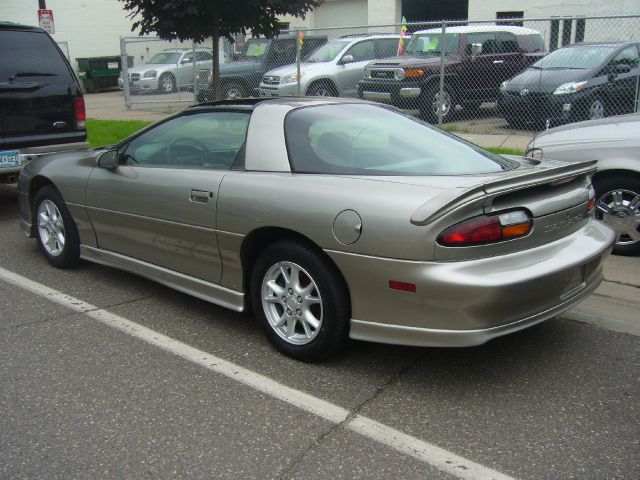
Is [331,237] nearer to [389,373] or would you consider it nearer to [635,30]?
[389,373]

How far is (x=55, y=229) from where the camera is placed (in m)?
5.79

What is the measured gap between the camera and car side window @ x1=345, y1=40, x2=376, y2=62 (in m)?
15.2

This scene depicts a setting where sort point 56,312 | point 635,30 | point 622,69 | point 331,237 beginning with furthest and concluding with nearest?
point 635,30, point 622,69, point 56,312, point 331,237

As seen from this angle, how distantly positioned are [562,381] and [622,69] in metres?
8.95

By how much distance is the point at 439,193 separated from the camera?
11.1ft

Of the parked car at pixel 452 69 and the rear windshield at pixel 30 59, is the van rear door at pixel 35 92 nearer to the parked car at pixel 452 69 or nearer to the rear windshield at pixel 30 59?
the rear windshield at pixel 30 59

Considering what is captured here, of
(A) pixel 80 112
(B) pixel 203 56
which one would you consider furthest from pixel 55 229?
(B) pixel 203 56

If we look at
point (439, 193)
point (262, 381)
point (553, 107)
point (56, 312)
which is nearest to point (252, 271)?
point (262, 381)

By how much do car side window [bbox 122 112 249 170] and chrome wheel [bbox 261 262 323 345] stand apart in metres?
0.84

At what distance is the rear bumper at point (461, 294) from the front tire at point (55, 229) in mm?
2910

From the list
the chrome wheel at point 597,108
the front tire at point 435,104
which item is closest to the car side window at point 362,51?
the front tire at point 435,104

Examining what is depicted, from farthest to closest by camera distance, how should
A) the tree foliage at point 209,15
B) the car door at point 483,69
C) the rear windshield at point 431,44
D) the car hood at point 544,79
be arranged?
the rear windshield at point 431,44
the car door at point 483,69
the car hood at point 544,79
the tree foliage at point 209,15

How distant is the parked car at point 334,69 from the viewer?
48.2 ft

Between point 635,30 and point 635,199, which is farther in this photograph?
point 635,30
